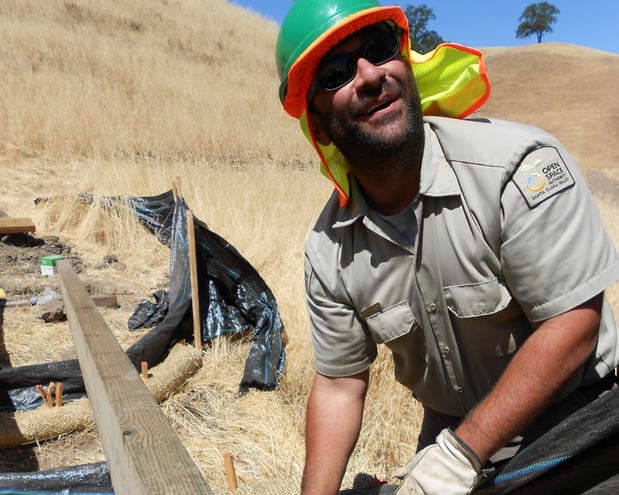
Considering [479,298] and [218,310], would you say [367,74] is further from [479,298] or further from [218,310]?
[218,310]

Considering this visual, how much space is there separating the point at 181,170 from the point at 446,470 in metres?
9.11

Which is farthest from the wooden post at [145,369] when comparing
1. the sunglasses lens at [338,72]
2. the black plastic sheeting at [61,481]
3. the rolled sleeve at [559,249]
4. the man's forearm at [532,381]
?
the rolled sleeve at [559,249]

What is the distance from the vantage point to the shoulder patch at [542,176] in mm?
1443

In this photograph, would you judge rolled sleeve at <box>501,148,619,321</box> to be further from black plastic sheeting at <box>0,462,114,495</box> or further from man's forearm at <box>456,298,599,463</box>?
black plastic sheeting at <box>0,462,114,495</box>

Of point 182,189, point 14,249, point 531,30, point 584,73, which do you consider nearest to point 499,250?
point 14,249

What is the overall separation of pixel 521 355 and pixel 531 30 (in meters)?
67.3

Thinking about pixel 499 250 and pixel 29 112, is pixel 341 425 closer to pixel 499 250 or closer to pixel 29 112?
pixel 499 250

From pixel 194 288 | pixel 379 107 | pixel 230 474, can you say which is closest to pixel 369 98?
pixel 379 107

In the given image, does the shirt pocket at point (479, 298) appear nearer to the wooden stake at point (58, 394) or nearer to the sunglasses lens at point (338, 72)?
the sunglasses lens at point (338, 72)

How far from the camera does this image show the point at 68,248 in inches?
271

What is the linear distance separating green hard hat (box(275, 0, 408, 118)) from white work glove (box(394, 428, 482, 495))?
1.15m

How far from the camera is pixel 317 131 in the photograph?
2043 mm

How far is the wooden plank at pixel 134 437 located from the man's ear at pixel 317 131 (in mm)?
990

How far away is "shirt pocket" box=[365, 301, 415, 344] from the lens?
177 centimetres
